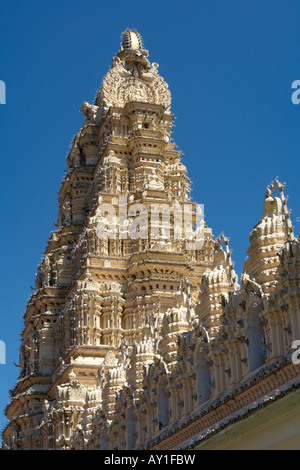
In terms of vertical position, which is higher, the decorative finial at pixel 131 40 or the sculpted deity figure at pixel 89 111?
the decorative finial at pixel 131 40

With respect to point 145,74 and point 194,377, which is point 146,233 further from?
point 194,377

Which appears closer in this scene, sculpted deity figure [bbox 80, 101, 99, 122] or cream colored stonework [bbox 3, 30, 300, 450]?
cream colored stonework [bbox 3, 30, 300, 450]

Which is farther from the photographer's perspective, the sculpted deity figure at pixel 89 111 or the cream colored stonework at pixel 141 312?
the sculpted deity figure at pixel 89 111

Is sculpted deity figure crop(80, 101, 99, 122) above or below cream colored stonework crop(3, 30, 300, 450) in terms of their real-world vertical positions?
above

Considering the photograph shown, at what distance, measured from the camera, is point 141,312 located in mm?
64312

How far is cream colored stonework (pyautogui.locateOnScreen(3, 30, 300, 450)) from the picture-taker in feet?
109

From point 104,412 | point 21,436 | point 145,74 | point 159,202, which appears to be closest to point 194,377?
point 104,412

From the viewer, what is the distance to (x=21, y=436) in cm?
7338

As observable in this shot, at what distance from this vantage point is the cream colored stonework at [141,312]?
33.1m

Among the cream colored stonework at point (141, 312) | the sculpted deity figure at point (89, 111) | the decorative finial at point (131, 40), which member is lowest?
the cream colored stonework at point (141, 312)

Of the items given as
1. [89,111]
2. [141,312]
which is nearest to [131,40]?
[89,111]

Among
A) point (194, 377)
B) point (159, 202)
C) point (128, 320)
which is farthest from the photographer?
point (159, 202)

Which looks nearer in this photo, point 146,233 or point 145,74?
point 146,233

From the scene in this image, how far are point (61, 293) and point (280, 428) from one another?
1940 inches
